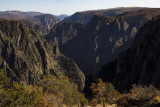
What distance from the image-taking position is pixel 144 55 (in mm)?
71812

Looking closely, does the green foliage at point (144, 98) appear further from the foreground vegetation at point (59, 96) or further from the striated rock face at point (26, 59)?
the striated rock face at point (26, 59)

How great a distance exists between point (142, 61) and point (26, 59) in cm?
12162

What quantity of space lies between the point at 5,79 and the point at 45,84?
6.76m

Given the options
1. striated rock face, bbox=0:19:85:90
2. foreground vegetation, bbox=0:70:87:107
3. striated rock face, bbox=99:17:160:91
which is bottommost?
striated rock face, bbox=0:19:85:90

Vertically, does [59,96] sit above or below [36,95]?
below

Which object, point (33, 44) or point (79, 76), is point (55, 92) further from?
point (33, 44)

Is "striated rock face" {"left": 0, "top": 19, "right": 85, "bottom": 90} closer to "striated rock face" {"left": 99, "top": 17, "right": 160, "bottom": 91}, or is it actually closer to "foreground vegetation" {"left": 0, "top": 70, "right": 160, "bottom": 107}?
"striated rock face" {"left": 99, "top": 17, "right": 160, "bottom": 91}

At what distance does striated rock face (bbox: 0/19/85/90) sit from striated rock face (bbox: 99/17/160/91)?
6966cm

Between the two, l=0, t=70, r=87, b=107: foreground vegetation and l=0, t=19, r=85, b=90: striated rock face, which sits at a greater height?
l=0, t=70, r=87, b=107: foreground vegetation

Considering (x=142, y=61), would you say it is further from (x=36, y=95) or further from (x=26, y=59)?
(x=26, y=59)

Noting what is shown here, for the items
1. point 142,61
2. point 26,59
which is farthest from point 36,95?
point 26,59

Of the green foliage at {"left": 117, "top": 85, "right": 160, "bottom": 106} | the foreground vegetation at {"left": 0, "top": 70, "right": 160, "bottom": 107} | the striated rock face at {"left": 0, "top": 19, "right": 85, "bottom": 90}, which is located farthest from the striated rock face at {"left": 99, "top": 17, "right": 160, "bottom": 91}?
the striated rock face at {"left": 0, "top": 19, "right": 85, "bottom": 90}

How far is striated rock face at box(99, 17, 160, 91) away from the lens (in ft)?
200

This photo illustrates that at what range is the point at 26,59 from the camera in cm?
16712
